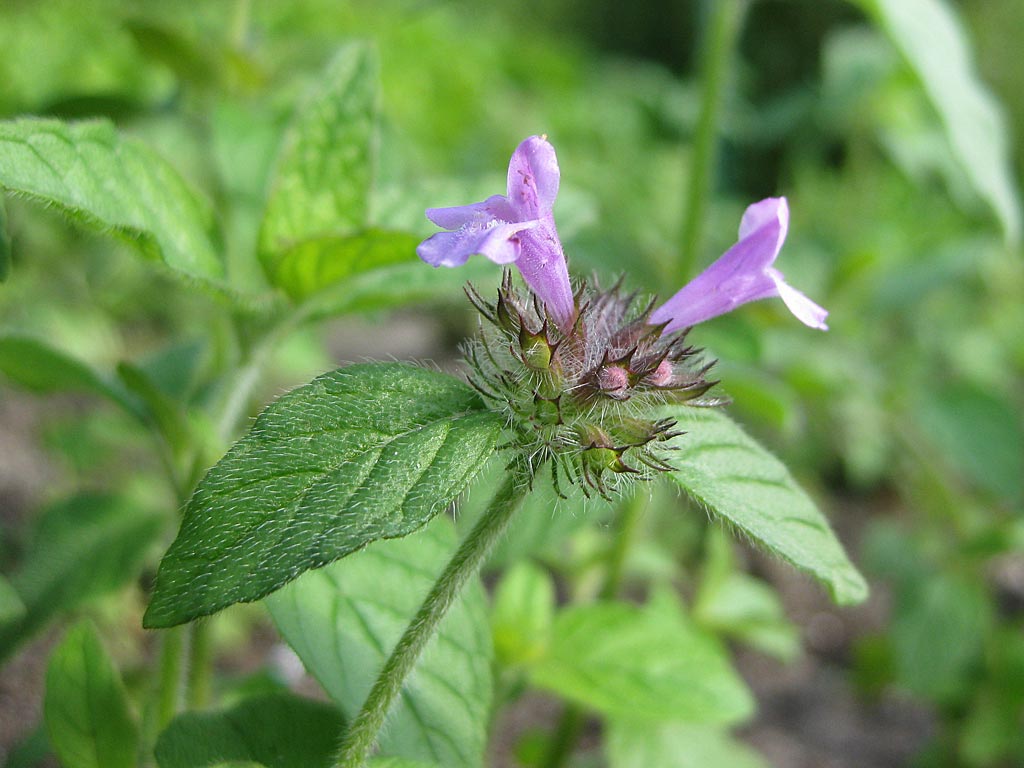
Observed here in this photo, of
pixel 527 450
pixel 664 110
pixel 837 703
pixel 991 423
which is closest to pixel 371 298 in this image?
pixel 527 450

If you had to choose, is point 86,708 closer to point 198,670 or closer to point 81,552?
point 198,670

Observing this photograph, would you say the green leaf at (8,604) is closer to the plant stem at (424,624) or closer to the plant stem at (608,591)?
the plant stem at (424,624)

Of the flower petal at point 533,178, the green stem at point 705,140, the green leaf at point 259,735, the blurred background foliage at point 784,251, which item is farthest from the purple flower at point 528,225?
the green stem at point 705,140

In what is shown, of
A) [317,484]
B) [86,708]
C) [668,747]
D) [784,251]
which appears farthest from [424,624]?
[784,251]

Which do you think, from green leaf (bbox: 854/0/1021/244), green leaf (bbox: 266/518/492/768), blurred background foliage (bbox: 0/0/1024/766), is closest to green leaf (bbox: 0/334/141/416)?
blurred background foliage (bbox: 0/0/1024/766)

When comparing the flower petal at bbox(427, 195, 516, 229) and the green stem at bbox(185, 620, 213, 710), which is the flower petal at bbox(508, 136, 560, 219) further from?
the green stem at bbox(185, 620, 213, 710)

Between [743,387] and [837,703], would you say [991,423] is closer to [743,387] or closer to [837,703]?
[837,703]
